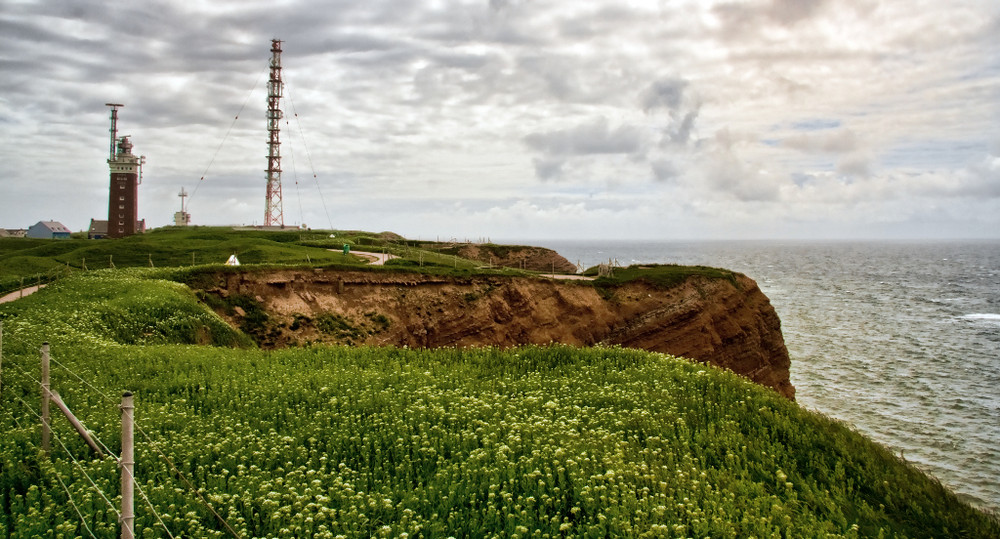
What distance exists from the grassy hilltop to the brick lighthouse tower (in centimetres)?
7619

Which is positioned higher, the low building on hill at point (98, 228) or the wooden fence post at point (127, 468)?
the low building on hill at point (98, 228)

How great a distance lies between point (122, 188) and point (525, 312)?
71.0 meters

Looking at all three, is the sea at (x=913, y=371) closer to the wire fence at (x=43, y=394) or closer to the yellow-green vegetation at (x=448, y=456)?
the yellow-green vegetation at (x=448, y=456)

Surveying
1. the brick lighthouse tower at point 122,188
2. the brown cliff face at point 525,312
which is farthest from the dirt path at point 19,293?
the brick lighthouse tower at point 122,188

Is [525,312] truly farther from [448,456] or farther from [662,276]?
[448,456]

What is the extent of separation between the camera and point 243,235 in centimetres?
6625

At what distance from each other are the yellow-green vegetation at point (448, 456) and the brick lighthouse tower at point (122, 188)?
3015 inches

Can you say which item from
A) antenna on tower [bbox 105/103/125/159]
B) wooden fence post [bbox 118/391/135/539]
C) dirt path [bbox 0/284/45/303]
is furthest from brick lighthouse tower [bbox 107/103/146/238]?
wooden fence post [bbox 118/391/135/539]

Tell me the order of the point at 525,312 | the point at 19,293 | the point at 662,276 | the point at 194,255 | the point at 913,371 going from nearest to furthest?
the point at 19,293 < the point at 525,312 < the point at 662,276 < the point at 913,371 < the point at 194,255

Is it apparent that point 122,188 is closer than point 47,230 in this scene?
Yes

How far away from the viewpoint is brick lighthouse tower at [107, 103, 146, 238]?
8744cm

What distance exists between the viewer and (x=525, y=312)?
38656 millimetres

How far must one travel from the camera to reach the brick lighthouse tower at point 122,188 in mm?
87438

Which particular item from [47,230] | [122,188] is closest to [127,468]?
[122,188]
